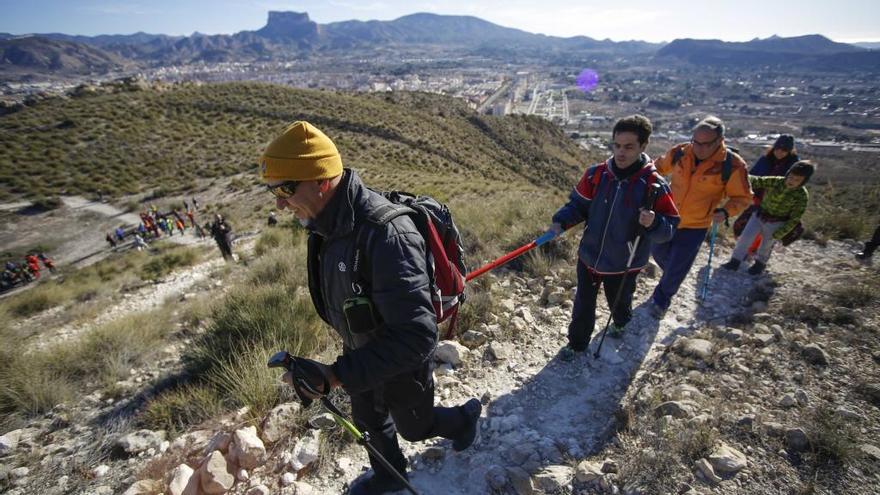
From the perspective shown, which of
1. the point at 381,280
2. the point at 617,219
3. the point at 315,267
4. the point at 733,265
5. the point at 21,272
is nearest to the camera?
the point at 381,280

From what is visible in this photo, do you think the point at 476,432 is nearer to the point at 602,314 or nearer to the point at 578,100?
the point at 602,314

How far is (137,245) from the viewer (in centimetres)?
1583

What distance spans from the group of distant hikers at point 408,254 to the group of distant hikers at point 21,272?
1876 centimetres

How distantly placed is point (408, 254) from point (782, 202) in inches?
220

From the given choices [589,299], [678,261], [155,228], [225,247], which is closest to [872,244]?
[678,261]

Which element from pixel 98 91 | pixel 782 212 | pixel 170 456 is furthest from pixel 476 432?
pixel 98 91

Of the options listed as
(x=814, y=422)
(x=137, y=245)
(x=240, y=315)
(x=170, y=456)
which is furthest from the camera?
(x=137, y=245)

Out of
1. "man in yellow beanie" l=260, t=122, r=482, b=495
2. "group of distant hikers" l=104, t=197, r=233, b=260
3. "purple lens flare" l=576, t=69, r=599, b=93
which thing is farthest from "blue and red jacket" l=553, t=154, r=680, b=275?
"purple lens flare" l=576, t=69, r=599, b=93

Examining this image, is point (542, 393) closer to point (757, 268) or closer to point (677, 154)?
point (677, 154)

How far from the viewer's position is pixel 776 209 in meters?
4.88

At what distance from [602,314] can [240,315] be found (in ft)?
12.8

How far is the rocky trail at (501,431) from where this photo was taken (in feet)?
7.93

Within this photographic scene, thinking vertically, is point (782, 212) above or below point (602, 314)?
above

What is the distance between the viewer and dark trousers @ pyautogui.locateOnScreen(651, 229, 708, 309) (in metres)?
3.95
